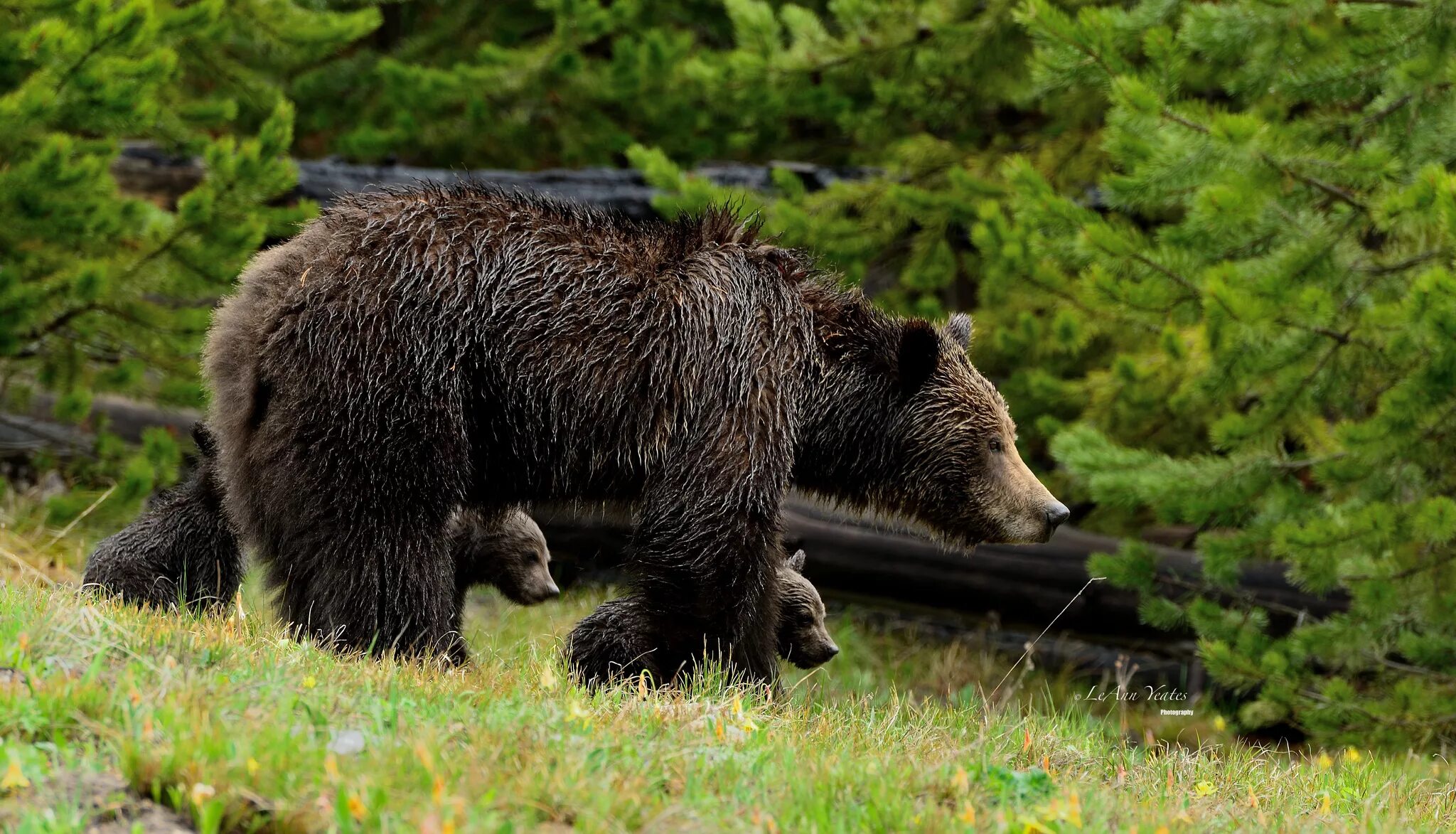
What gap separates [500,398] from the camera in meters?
5.72

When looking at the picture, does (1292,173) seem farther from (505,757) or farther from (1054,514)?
(505,757)

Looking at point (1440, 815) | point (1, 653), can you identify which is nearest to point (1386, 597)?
point (1440, 815)

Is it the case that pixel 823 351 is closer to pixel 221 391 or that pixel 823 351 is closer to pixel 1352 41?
pixel 221 391

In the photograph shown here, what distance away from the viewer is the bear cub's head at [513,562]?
26.1 ft

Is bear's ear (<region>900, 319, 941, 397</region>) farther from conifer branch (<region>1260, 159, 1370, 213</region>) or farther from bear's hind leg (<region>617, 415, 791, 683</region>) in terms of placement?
conifer branch (<region>1260, 159, 1370, 213</region>)

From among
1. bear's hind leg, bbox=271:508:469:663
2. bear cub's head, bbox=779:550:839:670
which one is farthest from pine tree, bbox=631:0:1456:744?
bear's hind leg, bbox=271:508:469:663

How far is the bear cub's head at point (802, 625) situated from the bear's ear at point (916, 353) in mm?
1408

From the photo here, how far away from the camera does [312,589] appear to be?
18.4 feet

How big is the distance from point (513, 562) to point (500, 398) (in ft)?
8.01


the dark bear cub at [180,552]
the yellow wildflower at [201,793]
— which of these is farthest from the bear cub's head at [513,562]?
the yellow wildflower at [201,793]

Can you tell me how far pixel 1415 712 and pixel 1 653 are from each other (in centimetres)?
677

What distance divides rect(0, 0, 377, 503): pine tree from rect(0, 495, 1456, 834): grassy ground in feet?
12.2

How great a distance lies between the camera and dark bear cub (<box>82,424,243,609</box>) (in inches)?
275

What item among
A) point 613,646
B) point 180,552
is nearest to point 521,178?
point 180,552
